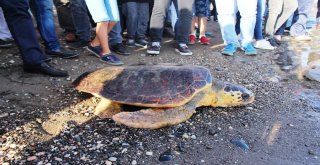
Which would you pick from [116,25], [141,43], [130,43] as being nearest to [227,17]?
[141,43]

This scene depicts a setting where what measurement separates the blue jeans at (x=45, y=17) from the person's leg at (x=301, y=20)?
16.8 ft

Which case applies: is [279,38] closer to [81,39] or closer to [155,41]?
[155,41]

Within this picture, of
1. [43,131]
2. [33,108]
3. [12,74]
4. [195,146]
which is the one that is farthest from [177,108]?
[12,74]

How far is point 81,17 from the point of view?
4.42 meters

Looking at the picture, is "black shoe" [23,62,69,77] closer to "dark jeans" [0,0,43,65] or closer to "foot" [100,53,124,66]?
"dark jeans" [0,0,43,65]

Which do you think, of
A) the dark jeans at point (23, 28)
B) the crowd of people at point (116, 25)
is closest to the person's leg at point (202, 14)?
the crowd of people at point (116, 25)

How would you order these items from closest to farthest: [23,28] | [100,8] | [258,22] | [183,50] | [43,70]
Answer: [23,28] → [43,70] → [100,8] → [183,50] → [258,22]

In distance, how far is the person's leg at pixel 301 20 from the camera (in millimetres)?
6770

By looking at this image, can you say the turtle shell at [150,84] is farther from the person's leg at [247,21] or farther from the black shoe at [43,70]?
the person's leg at [247,21]

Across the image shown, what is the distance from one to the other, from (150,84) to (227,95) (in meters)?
0.79

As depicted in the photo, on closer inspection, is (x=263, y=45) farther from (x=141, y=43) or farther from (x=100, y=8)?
(x=100, y=8)

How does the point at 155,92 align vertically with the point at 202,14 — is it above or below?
below

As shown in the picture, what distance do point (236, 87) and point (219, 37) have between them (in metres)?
3.45

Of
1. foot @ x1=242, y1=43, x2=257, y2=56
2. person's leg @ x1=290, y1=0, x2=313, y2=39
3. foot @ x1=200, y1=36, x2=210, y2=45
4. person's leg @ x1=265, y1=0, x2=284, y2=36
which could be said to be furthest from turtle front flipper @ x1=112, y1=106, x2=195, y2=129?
person's leg @ x1=290, y1=0, x2=313, y2=39
